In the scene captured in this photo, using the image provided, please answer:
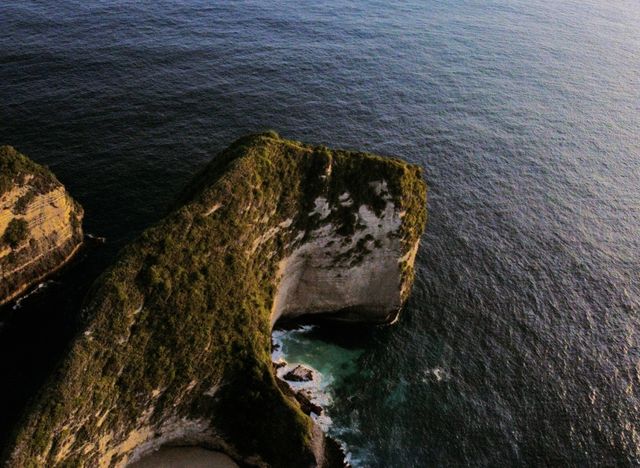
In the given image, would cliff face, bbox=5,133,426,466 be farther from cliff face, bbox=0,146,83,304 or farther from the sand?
cliff face, bbox=0,146,83,304

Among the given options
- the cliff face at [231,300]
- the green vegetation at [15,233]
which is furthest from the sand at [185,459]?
the green vegetation at [15,233]

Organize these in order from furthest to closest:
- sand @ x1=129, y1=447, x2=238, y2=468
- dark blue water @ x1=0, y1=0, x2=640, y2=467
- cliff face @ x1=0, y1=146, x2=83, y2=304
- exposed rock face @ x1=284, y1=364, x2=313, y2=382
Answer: cliff face @ x1=0, y1=146, x2=83, y2=304, exposed rock face @ x1=284, y1=364, x2=313, y2=382, dark blue water @ x1=0, y1=0, x2=640, y2=467, sand @ x1=129, y1=447, x2=238, y2=468

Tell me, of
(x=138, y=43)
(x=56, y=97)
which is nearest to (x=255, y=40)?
(x=138, y=43)

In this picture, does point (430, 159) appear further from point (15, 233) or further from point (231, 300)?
point (15, 233)

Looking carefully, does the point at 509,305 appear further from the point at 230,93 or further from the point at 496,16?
the point at 496,16

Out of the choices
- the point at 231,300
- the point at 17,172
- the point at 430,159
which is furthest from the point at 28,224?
the point at 430,159

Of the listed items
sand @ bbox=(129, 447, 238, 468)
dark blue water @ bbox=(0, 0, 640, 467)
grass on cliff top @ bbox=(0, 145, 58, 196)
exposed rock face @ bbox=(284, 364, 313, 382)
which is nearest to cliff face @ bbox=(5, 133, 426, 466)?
sand @ bbox=(129, 447, 238, 468)

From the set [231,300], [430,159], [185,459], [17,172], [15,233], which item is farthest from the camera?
[430,159]
